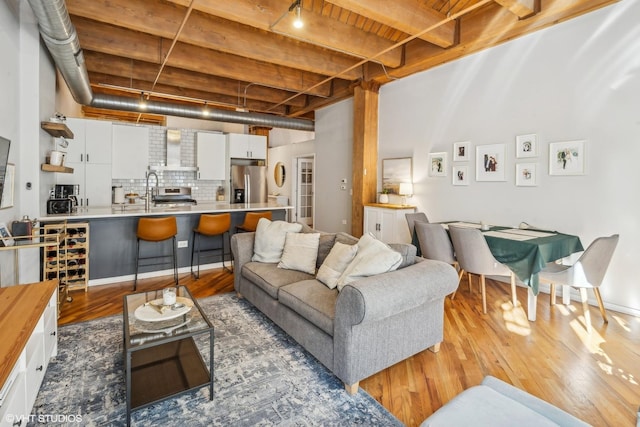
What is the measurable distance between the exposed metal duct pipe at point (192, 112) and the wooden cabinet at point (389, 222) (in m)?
3.07

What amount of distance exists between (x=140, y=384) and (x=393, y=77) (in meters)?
5.51

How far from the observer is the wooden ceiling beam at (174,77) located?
5.21 meters

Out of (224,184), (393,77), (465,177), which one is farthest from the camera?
(224,184)

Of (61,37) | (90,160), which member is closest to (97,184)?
(90,160)

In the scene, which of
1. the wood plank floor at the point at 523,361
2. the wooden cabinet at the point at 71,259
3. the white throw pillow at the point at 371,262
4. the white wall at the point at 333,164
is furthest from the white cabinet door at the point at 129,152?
the white throw pillow at the point at 371,262

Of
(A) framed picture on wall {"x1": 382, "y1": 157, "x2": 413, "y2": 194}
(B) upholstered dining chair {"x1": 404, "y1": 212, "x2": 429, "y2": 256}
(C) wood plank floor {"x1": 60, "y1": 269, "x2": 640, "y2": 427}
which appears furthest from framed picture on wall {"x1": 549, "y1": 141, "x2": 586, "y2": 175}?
(A) framed picture on wall {"x1": 382, "y1": 157, "x2": 413, "y2": 194}

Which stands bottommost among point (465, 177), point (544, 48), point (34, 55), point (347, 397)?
→ point (347, 397)

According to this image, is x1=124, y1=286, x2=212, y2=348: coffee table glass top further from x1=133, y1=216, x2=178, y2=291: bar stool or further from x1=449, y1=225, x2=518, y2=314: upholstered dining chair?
x1=449, y1=225, x2=518, y2=314: upholstered dining chair

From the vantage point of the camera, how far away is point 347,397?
2057 mm

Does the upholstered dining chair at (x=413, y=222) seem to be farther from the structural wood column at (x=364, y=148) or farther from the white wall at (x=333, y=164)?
the white wall at (x=333, y=164)

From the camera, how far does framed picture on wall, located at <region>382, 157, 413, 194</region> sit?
18.5ft

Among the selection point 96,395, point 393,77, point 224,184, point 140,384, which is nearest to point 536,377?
point 140,384

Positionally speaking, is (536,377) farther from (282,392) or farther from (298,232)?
(298,232)

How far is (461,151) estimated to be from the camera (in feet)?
15.9
